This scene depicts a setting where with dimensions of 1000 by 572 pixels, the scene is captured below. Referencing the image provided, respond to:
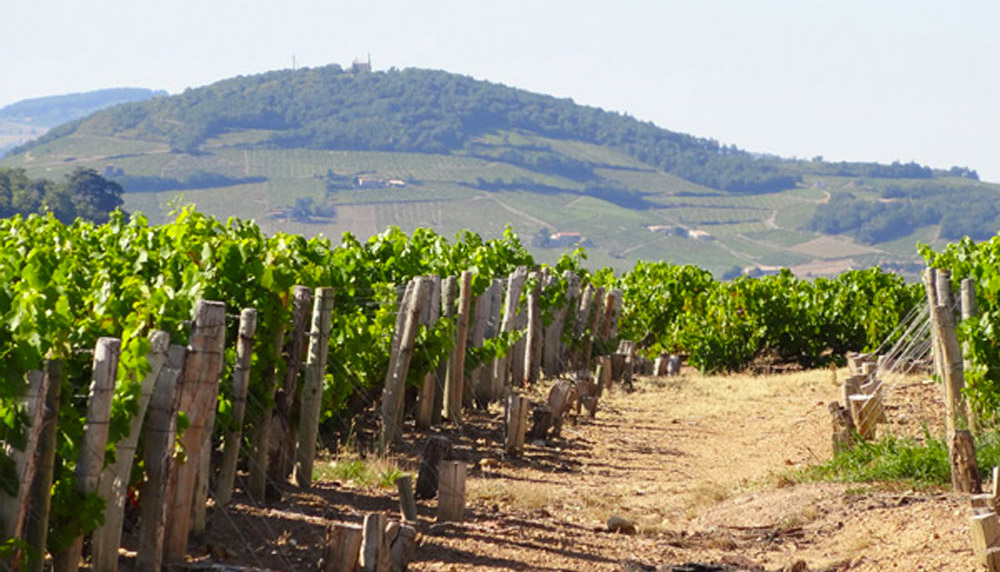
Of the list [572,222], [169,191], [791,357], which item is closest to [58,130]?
[169,191]

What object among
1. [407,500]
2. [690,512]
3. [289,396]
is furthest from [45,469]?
[690,512]

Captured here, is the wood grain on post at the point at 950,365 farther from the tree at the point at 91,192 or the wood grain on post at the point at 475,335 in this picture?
the tree at the point at 91,192

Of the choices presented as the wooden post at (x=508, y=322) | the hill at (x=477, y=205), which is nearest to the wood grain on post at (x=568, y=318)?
the wooden post at (x=508, y=322)

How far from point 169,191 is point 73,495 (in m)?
154

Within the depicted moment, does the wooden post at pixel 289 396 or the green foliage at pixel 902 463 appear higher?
the wooden post at pixel 289 396

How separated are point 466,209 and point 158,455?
162 m

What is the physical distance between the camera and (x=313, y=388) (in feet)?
29.1

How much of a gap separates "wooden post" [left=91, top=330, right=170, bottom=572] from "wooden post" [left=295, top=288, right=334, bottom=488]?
3.00 meters

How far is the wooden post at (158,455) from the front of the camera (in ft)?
19.1

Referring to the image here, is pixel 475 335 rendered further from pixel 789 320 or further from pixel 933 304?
pixel 789 320

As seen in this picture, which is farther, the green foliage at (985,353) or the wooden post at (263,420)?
the green foliage at (985,353)

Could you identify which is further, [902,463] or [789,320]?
[789,320]

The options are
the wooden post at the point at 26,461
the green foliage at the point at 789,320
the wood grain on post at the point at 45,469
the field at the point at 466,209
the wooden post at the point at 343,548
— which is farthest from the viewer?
the field at the point at 466,209

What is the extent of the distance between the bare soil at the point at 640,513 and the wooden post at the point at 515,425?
152 millimetres
